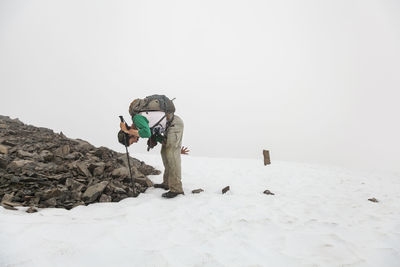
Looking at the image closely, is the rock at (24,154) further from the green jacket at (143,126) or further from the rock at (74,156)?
the green jacket at (143,126)

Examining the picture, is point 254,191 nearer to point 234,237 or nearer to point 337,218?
point 337,218

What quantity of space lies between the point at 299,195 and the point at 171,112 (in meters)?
4.27

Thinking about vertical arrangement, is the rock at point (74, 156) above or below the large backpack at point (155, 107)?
below

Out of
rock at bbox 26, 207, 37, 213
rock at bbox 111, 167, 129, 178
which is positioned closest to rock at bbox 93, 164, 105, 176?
rock at bbox 111, 167, 129, 178

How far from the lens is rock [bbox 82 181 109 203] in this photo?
4.54 meters

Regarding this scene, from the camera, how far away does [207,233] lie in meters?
3.39

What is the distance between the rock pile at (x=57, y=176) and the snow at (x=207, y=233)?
41cm

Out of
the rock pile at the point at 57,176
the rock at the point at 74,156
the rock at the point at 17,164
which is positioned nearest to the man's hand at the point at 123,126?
the rock pile at the point at 57,176

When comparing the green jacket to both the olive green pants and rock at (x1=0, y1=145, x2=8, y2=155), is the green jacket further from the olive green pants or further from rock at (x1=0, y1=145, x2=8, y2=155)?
rock at (x1=0, y1=145, x2=8, y2=155)

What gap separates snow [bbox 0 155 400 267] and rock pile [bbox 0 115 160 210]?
1.35 feet

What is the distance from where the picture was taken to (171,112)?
5719mm

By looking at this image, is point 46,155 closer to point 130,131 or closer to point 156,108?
point 130,131

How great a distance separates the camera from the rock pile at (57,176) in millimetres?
4211

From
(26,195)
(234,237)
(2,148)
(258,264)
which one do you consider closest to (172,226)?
(234,237)
